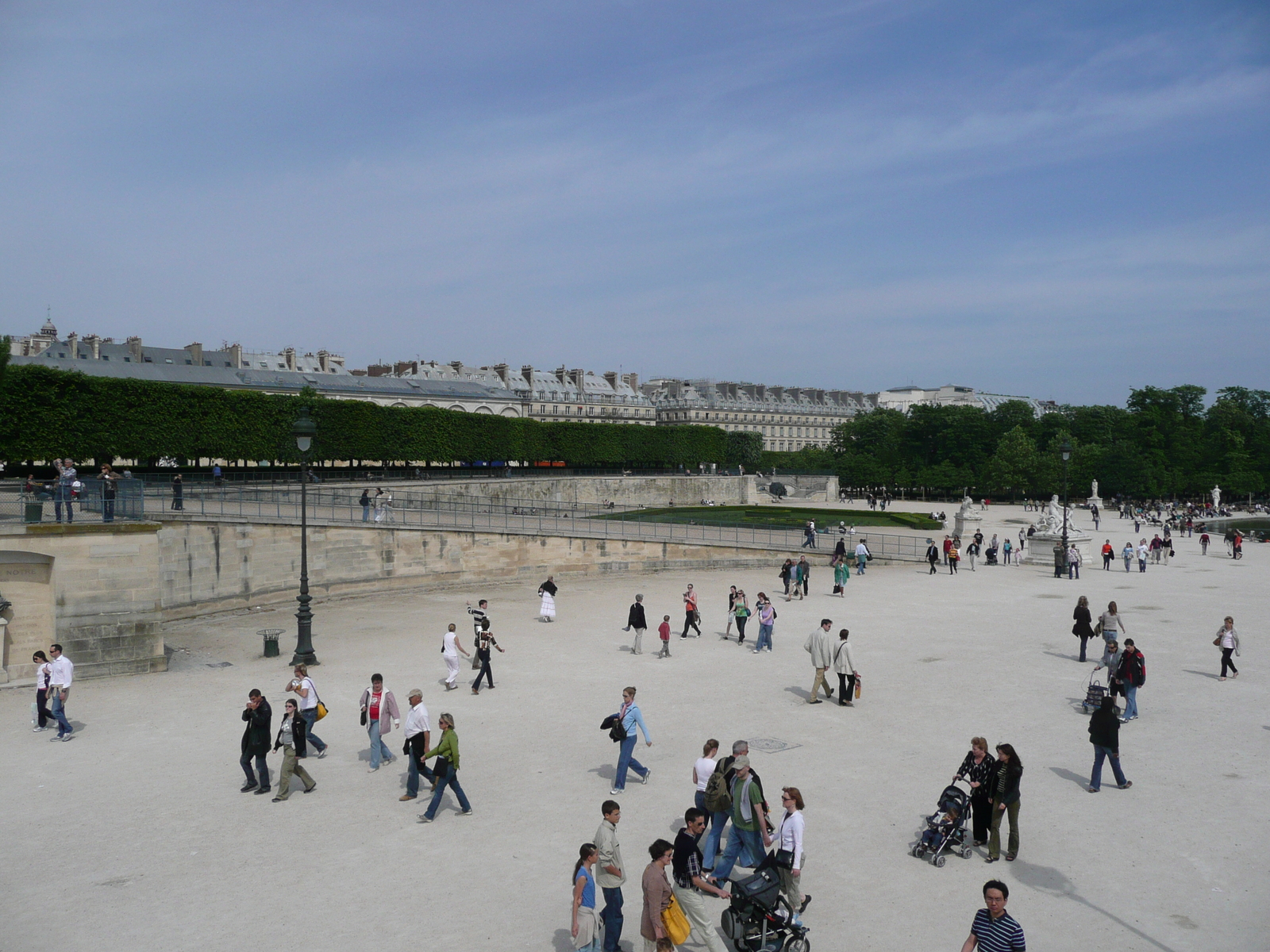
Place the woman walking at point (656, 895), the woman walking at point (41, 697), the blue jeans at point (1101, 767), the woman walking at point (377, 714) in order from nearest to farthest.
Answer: the woman walking at point (656, 895), the blue jeans at point (1101, 767), the woman walking at point (377, 714), the woman walking at point (41, 697)

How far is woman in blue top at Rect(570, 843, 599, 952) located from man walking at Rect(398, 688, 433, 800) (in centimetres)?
365

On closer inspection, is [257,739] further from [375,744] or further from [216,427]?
[216,427]

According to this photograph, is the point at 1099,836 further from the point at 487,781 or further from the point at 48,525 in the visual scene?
the point at 48,525

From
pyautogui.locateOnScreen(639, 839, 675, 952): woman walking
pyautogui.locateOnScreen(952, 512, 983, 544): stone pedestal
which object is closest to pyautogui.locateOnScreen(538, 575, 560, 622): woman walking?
pyautogui.locateOnScreen(639, 839, 675, 952): woman walking

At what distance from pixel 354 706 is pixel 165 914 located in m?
6.47

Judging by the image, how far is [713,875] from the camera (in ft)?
25.9

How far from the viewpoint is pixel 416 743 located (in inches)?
385

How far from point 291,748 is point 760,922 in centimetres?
569

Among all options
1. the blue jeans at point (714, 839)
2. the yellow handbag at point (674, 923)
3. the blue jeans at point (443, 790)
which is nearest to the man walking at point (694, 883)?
the yellow handbag at point (674, 923)

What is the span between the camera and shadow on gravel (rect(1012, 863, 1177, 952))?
7109 millimetres

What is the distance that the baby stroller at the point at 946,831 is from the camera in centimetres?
830

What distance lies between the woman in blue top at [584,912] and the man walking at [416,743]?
3.65m

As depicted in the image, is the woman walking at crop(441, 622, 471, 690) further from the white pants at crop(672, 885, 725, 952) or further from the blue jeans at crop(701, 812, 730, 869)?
the white pants at crop(672, 885, 725, 952)

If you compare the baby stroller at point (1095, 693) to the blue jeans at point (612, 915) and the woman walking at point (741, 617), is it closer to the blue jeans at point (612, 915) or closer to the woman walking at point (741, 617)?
the blue jeans at point (612, 915)
